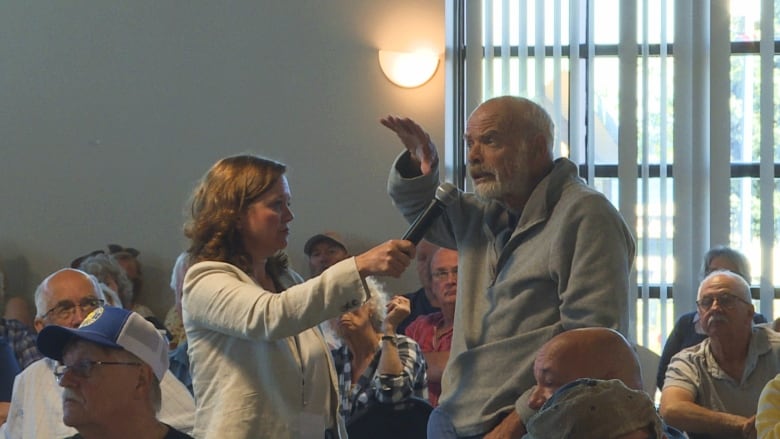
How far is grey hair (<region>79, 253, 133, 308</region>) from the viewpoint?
621 centimetres

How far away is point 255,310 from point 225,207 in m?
0.28

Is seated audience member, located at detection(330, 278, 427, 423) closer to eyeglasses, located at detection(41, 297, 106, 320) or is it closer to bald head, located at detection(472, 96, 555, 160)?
eyeglasses, located at detection(41, 297, 106, 320)

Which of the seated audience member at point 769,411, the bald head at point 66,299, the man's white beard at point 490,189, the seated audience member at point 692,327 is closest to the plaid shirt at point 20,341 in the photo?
the bald head at point 66,299

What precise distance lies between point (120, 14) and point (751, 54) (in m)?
3.65

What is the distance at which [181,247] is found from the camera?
7.18 meters

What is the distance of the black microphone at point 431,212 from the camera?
2.74 m

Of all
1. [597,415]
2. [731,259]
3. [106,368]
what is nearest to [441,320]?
[731,259]

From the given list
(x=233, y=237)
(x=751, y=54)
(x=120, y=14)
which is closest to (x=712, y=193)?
(x=751, y=54)

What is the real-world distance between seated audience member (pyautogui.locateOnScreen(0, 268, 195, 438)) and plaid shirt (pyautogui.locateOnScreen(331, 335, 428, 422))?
2.34 feet

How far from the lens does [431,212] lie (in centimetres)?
280

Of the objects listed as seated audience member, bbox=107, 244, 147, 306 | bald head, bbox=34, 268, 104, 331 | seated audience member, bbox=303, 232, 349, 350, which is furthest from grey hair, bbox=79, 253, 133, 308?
bald head, bbox=34, 268, 104, 331

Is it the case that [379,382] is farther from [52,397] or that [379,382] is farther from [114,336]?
[114,336]

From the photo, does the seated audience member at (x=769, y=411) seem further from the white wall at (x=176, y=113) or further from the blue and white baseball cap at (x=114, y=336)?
the white wall at (x=176, y=113)

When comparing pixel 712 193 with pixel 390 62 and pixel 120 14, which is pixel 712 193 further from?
pixel 120 14
